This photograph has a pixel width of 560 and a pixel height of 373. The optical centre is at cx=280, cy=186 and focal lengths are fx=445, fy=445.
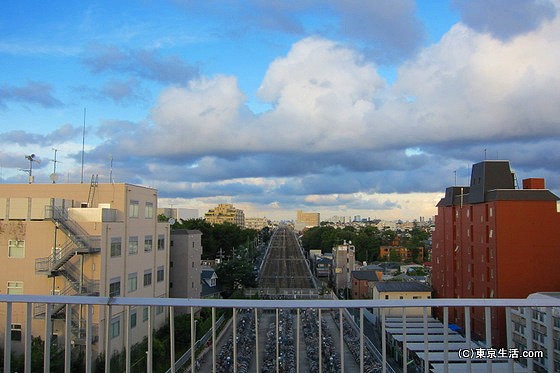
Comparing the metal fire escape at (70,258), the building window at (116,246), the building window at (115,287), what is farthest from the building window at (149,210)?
the metal fire escape at (70,258)

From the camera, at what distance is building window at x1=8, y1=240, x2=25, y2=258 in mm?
12859

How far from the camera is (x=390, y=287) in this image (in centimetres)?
2425

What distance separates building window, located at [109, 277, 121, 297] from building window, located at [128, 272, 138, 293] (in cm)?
78

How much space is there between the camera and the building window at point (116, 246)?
1312 centimetres

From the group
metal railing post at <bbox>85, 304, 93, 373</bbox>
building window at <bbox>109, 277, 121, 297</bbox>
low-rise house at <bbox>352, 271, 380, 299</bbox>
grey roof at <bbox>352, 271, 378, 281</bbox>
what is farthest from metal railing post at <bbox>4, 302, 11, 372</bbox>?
grey roof at <bbox>352, 271, 378, 281</bbox>

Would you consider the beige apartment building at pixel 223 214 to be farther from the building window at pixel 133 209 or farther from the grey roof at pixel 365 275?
the building window at pixel 133 209

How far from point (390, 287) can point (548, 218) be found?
8754 mm

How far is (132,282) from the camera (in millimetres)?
14586

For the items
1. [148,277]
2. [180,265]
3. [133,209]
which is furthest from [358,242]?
[133,209]

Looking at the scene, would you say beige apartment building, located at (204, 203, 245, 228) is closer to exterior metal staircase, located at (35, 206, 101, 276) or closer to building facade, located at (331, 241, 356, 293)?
building facade, located at (331, 241, 356, 293)

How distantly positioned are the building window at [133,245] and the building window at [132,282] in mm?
706

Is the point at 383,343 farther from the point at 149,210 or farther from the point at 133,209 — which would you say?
the point at 149,210

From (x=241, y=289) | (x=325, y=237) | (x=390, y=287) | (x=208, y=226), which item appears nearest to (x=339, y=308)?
(x=390, y=287)

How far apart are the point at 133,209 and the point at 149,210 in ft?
4.50
